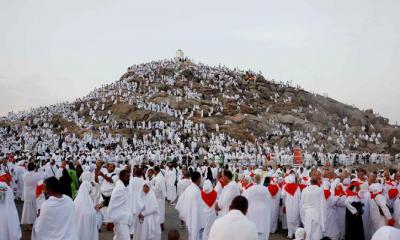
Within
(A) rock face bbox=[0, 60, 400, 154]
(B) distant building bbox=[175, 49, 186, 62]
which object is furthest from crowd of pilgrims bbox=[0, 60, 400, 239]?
(B) distant building bbox=[175, 49, 186, 62]

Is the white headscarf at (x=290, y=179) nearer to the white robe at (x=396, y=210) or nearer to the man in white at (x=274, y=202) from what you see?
the man in white at (x=274, y=202)

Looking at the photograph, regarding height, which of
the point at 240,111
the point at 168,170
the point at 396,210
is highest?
the point at 240,111

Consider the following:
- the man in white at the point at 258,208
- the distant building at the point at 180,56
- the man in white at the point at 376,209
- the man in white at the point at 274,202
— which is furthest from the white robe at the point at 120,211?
the distant building at the point at 180,56

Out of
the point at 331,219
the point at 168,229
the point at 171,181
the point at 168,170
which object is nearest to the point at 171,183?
the point at 171,181

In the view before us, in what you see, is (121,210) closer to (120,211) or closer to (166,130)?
(120,211)

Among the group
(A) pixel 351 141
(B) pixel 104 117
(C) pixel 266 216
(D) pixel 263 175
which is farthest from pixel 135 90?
(C) pixel 266 216

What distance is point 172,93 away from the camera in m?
70.0

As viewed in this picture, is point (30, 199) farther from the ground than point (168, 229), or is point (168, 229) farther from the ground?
point (30, 199)

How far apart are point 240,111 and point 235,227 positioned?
6007 centimetres

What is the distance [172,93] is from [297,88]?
26.3m

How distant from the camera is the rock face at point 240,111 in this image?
58.0m

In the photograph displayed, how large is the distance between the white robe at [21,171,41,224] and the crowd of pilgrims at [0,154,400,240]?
Answer: 3 centimetres

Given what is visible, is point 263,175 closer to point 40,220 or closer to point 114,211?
point 114,211

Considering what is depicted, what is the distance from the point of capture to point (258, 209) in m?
9.84
